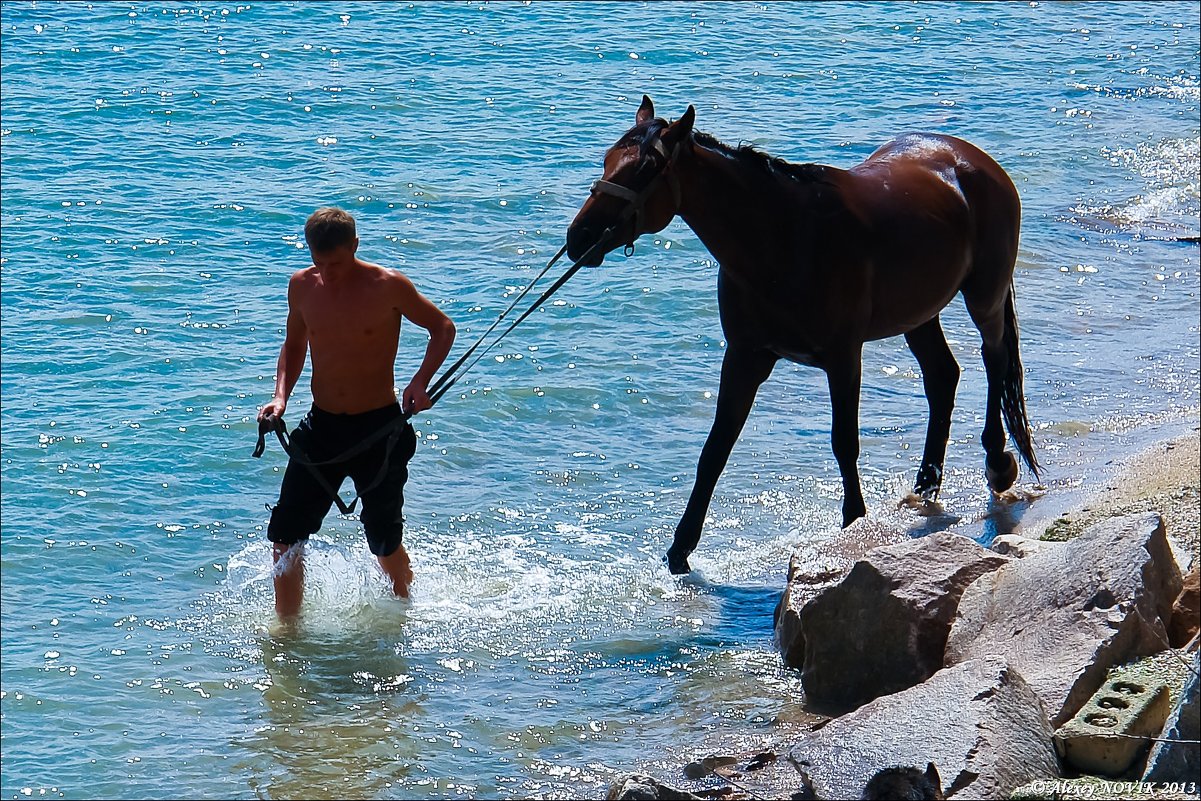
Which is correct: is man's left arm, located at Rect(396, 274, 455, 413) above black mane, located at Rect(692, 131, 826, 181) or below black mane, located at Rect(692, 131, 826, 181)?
below

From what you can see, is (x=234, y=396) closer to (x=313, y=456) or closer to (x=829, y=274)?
(x=313, y=456)

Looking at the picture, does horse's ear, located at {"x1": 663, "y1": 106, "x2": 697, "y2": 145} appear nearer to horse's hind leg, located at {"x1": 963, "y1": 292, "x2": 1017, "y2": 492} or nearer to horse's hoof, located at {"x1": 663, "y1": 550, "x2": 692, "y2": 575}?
horse's hoof, located at {"x1": 663, "y1": 550, "x2": 692, "y2": 575}

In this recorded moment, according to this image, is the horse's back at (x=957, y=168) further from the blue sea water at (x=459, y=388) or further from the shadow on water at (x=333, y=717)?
the shadow on water at (x=333, y=717)

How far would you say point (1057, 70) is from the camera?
2097cm

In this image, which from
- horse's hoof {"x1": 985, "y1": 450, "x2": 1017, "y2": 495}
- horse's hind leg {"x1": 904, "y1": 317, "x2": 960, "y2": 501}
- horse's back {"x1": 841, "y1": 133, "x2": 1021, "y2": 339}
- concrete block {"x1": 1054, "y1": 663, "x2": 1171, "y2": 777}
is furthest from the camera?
horse's hoof {"x1": 985, "y1": 450, "x2": 1017, "y2": 495}

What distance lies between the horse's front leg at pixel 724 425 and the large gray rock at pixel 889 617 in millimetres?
1191

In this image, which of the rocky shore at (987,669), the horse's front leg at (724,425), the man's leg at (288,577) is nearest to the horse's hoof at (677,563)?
the horse's front leg at (724,425)

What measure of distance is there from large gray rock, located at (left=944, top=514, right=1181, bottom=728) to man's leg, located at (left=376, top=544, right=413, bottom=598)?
249cm

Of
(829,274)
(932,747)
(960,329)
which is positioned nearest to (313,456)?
(829,274)

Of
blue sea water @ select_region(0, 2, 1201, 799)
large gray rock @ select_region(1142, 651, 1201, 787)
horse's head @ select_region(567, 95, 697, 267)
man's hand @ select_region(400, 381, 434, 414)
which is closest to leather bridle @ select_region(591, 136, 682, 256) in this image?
horse's head @ select_region(567, 95, 697, 267)

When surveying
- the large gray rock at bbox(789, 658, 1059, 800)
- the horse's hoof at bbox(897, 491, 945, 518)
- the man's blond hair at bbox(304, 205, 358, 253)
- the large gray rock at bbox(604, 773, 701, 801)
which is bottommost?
the horse's hoof at bbox(897, 491, 945, 518)

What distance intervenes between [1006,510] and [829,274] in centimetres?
203

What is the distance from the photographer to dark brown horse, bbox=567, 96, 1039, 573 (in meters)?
6.49

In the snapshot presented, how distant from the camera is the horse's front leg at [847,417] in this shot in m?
6.94
